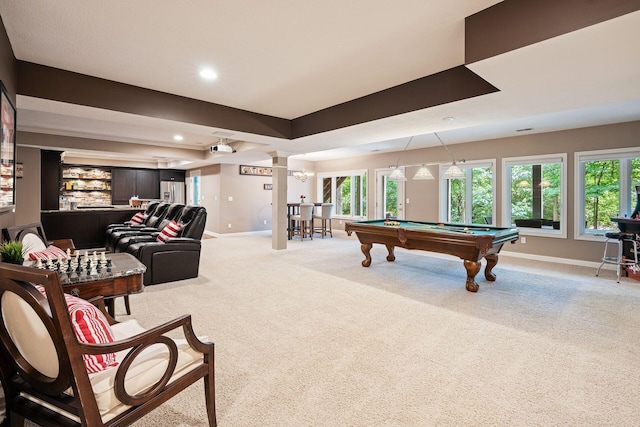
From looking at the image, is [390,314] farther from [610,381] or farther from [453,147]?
[453,147]

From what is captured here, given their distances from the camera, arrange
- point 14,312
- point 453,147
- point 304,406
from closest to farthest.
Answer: point 14,312 < point 304,406 < point 453,147

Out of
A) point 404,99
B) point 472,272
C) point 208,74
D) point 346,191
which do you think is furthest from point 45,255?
point 346,191

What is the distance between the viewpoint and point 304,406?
71.2 inches

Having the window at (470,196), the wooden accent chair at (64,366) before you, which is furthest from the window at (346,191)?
the wooden accent chair at (64,366)

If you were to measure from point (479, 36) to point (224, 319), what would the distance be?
10.9 ft

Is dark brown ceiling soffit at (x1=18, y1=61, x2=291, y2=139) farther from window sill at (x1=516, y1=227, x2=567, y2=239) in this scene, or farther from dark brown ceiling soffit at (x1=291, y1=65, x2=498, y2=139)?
window sill at (x1=516, y1=227, x2=567, y2=239)

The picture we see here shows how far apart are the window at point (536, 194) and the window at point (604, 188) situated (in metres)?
0.25

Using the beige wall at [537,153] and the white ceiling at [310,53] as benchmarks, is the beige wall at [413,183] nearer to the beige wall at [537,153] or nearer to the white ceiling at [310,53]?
the beige wall at [537,153]

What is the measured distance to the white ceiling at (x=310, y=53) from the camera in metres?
2.24

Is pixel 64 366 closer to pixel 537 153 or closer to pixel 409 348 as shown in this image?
pixel 409 348

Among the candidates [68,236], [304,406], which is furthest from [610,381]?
[68,236]

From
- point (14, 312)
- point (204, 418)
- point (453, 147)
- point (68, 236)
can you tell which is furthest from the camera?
point (453, 147)

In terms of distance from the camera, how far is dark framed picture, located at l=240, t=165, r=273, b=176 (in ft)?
32.3

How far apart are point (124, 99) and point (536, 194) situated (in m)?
7.45
